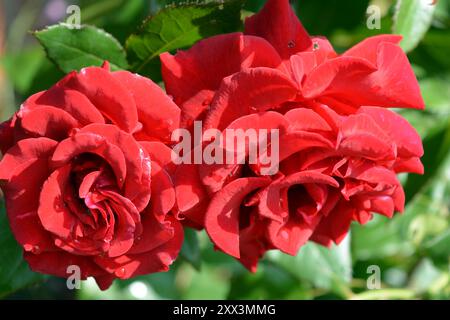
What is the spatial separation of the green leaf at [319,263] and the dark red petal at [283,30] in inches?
16.7

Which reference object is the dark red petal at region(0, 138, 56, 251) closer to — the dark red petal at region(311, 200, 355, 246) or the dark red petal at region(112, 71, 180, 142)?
the dark red petal at region(112, 71, 180, 142)

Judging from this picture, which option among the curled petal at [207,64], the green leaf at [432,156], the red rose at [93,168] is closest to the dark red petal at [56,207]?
the red rose at [93,168]

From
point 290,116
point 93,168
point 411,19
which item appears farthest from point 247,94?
point 411,19

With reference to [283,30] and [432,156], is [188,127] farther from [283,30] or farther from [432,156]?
[432,156]

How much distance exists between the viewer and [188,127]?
0.60 meters

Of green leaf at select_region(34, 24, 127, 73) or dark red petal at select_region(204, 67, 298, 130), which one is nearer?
dark red petal at select_region(204, 67, 298, 130)

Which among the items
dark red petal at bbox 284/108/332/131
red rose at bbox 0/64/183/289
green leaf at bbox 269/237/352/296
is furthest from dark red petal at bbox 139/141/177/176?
green leaf at bbox 269/237/352/296

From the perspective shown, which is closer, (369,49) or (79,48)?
(369,49)

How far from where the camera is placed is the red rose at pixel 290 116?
0.58 m

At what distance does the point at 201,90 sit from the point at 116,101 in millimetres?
74

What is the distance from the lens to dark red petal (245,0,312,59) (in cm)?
62

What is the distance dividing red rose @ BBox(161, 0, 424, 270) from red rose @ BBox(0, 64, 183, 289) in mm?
25

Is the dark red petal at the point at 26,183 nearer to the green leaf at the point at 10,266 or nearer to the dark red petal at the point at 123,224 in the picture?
the dark red petal at the point at 123,224

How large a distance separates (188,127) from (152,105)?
0.12 feet
